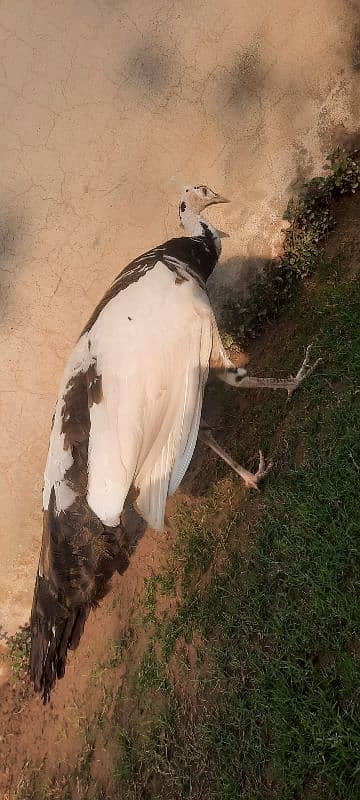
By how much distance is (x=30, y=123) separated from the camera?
4.04 meters

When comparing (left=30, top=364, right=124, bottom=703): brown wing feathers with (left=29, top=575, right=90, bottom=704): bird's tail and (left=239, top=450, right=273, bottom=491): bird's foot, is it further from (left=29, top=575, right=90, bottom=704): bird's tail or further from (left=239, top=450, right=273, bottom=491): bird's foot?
(left=239, top=450, right=273, bottom=491): bird's foot

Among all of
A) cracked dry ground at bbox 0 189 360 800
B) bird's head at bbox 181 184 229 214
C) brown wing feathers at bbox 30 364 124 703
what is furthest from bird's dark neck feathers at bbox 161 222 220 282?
brown wing feathers at bbox 30 364 124 703

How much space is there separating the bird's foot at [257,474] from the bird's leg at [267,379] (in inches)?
14.4

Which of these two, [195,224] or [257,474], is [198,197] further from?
[257,474]

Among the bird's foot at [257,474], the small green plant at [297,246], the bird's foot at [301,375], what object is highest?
the small green plant at [297,246]

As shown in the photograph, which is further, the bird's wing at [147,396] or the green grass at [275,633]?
the bird's wing at [147,396]

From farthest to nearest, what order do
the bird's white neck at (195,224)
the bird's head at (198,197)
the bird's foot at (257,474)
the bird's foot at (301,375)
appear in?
1. the bird's head at (198,197)
2. the bird's white neck at (195,224)
3. the bird's foot at (301,375)
4. the bird's foot at (257,474)

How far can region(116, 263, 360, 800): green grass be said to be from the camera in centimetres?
224

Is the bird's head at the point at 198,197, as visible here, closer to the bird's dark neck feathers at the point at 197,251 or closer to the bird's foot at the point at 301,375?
the bird's dark neck feathers at the point at 197,251

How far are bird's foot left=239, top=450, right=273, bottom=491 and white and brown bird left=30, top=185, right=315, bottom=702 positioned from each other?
486 mm

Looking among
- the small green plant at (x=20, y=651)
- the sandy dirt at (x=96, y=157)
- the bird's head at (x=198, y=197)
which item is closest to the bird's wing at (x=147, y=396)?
the bird's head at (x=198, y=197)

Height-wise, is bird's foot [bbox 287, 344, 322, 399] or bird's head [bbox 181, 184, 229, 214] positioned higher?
bird's head [bbox 181, 184, 229, 214]

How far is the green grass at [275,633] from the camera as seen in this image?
2244mm

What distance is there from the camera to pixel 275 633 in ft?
8.20
